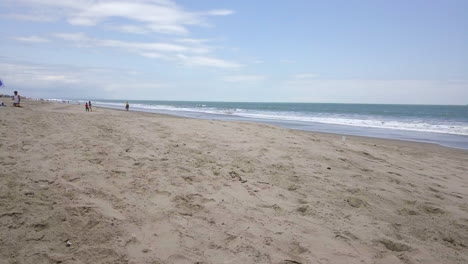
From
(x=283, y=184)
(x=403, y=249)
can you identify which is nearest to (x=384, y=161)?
(x=283, y=184)

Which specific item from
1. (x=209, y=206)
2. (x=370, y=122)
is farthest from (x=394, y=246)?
(x=370, y=122)

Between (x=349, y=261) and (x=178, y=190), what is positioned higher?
(x=178, y=190)

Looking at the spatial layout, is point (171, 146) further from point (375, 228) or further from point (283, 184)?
point (375, 228)

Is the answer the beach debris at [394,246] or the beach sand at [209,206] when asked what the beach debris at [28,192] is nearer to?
the beach sand at [209,206]

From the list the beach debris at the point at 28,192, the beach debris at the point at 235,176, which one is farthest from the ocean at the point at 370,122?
the beach debris at the point at 28,192

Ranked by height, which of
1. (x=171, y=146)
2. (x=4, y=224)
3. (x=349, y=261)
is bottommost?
(x=349, y=261)

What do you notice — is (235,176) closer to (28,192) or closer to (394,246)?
(394,246)

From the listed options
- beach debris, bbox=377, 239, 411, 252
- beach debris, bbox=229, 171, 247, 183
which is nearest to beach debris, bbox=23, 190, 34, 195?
beach debris, bbox=229, 171, 247, 183

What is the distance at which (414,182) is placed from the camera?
6.21 meters

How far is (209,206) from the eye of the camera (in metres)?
4.14

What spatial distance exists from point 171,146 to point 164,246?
3.69 metres

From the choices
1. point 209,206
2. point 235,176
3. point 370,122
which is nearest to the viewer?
point 209,206

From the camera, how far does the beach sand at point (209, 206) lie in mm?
3219

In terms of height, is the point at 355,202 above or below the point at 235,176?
below
